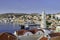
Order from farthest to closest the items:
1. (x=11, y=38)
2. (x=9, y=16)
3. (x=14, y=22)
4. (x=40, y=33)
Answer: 1. (x=9, y=16)
2. (x=14, y=22)
3. (x=40, y=33)
4. (x=11, y=38)

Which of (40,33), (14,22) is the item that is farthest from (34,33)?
(14,22)

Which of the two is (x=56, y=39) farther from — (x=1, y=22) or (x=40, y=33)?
(x=1, y=22)

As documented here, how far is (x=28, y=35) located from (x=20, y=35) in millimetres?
362

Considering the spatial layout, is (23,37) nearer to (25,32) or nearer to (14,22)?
(25,32)

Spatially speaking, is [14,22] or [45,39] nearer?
[45,39]

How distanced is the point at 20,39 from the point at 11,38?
4.12 ft

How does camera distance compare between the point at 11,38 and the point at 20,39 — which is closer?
the point at 11,38

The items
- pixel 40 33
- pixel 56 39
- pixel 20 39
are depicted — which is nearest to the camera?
pixel 56 39

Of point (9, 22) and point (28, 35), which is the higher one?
point (28, 35)

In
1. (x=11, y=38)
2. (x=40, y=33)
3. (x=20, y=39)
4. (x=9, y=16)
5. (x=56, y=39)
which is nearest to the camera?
(x=56, y=39)

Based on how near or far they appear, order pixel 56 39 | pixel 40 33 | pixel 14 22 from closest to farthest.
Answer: pixel 56 39
pixel 40 33
pixel 14 22

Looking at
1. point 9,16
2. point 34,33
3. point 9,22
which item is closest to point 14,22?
point 9,22

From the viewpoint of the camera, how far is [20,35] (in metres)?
10.6

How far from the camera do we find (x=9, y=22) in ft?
146
